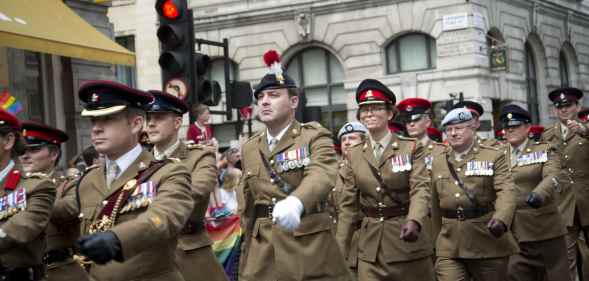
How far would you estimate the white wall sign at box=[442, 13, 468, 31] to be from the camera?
1313 inches

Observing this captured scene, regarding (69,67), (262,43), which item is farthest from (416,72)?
(69,67)

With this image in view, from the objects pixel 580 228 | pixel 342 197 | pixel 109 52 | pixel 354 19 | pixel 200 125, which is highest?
pixel 354 19

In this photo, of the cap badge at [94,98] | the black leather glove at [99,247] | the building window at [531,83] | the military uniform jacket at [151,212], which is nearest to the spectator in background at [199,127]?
the military uniform jacket at [151,212]

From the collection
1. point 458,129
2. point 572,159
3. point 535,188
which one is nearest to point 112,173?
point 458,129

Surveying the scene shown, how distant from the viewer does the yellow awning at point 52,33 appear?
42.9 ft

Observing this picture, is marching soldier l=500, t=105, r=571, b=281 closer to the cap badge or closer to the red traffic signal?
the red traffic signal

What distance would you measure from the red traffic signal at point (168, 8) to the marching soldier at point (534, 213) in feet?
13.9

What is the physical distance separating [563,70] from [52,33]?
103 ft

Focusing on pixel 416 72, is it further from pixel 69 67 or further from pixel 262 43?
pixel 69 67

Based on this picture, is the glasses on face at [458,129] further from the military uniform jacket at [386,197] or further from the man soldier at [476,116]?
the military uniform jacket at [386,197]

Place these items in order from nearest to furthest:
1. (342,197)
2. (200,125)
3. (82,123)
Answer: (342,197) < (200,125) < (82,123)

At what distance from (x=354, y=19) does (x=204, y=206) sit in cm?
2726

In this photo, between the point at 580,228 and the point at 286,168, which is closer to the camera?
the point at 286,168

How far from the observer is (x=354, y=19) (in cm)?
3550
